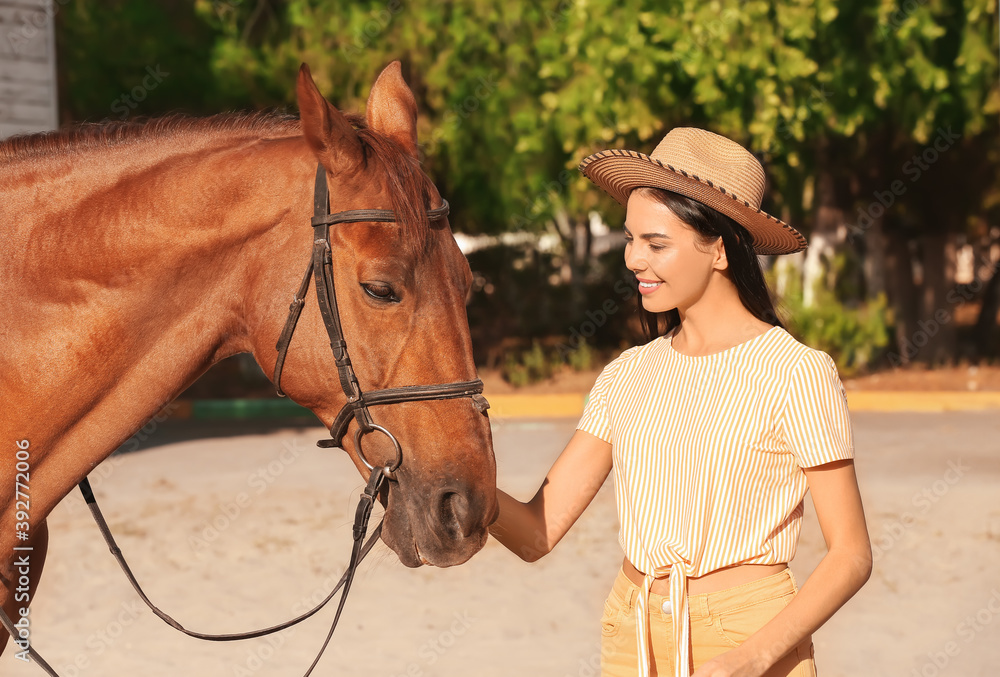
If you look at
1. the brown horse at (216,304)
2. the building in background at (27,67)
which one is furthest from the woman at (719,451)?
the building in background at (27,67)

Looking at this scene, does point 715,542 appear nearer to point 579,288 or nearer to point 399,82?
point 399,82

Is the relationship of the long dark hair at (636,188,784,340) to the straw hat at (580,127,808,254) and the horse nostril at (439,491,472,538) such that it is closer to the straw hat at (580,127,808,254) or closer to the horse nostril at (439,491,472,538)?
the straw hat at (580,127,808,254)

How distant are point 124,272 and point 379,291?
538 mm

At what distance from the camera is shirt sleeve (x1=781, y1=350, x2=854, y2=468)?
1.88 meters

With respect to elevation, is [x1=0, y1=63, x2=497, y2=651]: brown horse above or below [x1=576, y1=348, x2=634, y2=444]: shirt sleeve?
above

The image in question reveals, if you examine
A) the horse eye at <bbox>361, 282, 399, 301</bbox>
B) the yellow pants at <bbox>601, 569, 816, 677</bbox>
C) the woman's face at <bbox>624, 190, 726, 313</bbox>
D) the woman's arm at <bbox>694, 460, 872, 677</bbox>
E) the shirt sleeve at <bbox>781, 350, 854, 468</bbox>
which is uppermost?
the woman's face at <bbox>624, 190, 726, 313</bbox>

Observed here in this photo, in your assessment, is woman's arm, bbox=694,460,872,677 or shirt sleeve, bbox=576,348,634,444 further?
shirt sleeve, bbox=576,348,634,444

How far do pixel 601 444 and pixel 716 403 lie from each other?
0.40 metres

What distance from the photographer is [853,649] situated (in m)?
4.87

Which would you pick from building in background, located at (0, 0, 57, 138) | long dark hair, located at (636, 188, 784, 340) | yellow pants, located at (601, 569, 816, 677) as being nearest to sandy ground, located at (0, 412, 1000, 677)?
yellow pants, located at (601, 569, 816, 677)

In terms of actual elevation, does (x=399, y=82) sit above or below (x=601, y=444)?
above

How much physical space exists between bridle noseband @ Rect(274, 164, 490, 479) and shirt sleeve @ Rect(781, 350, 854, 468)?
2.03 feet

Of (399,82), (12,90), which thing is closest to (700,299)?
(399,82)

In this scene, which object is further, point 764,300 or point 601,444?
point 601,444
